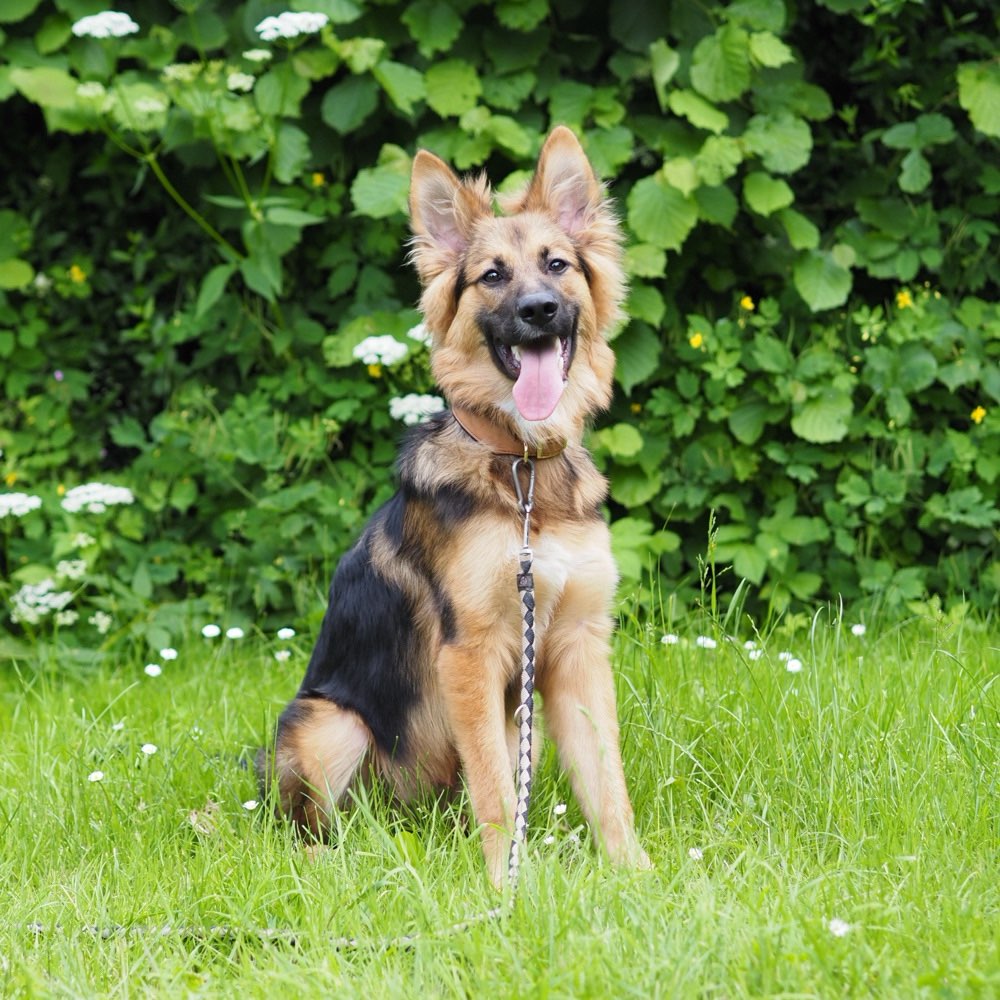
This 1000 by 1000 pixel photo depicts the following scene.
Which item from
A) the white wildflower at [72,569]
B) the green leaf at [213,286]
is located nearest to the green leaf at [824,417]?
the green leaf at [213,286]

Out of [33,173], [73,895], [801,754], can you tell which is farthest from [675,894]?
[33,173]

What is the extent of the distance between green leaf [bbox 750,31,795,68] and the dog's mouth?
212 cm

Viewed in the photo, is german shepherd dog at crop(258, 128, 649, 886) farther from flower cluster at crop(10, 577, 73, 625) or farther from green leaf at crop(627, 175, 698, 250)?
flower cluster at crop(10, 577, 73, 625)

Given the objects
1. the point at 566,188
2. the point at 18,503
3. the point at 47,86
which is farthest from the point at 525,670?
the point at 47,86

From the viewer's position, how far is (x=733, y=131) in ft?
17.6

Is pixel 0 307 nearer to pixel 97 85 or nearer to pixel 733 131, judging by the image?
pixel 97 85

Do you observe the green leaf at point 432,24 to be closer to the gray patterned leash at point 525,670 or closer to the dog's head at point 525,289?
the dog's head at point 525,289

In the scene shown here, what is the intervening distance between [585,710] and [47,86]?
12.5ft

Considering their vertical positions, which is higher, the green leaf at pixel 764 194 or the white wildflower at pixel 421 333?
the green leaf at pixel 764 194

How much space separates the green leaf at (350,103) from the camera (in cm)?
536

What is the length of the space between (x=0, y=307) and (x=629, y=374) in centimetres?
319

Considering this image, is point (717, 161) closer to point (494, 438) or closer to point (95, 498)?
point (494, 438)

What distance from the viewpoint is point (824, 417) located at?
17.5 ft

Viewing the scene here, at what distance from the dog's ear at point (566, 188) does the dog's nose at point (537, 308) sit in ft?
1.45
